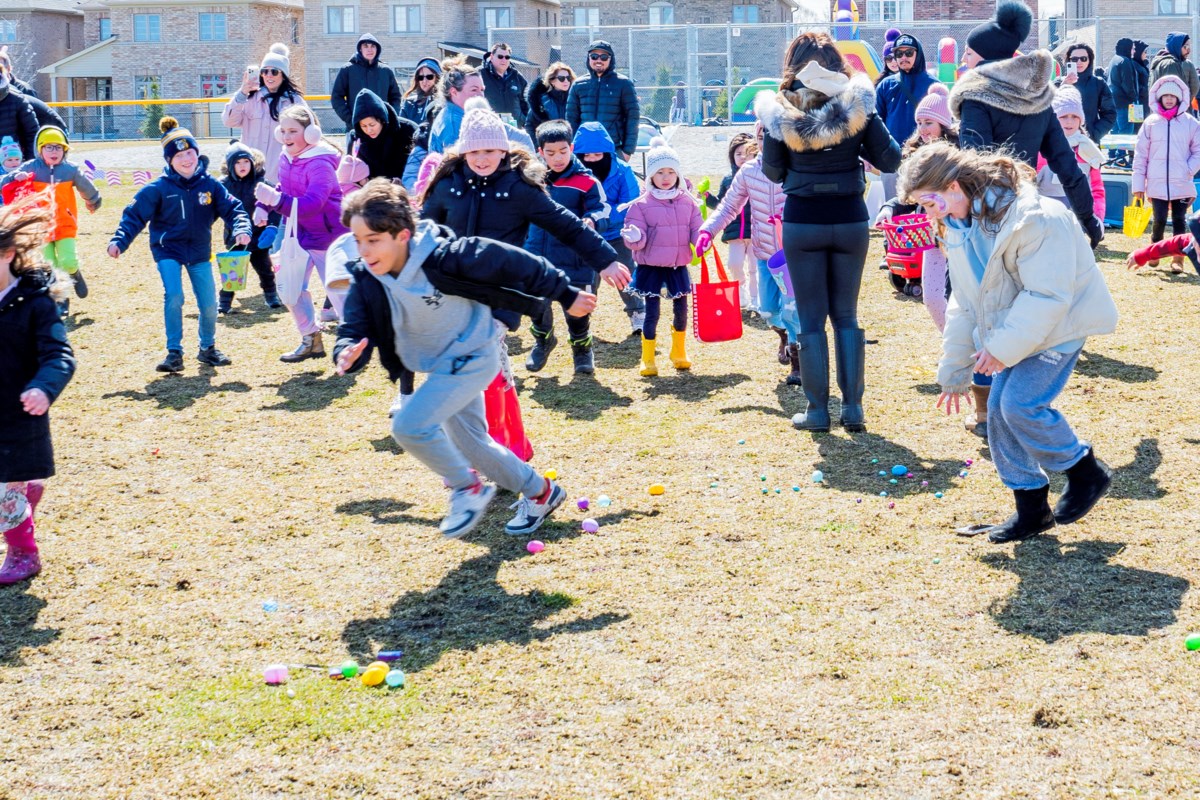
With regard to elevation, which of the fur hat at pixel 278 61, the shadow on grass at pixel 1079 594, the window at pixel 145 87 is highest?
the window at pixel 145 87

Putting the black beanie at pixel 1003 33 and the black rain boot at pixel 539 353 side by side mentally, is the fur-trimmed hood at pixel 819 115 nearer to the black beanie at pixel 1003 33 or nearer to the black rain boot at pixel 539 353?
the black beanie at pixel 1003 33

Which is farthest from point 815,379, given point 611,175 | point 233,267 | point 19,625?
point 233,267

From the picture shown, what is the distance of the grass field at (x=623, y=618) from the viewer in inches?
161

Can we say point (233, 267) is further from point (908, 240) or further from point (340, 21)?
point (340, 21)

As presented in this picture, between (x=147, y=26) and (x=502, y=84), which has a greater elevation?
(x=147, y=26)

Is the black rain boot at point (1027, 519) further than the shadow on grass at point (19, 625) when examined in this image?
Yes

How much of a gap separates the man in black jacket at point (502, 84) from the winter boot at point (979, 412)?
302 inches

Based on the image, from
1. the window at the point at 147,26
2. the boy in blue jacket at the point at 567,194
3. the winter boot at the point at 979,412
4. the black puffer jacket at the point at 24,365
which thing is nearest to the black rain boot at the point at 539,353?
the boy in blue jacket at the point at 567,194

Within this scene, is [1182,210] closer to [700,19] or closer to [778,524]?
[778,524]

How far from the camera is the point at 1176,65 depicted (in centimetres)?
1600

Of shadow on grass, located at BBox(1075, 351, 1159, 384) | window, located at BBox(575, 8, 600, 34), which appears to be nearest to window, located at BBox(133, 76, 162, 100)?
window, located at BBox(575, 8, 600, 34)

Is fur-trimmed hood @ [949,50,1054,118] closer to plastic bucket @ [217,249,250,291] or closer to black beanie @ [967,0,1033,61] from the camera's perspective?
black beanie @ [967,0,1033,61]

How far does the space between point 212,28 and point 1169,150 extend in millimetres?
62004

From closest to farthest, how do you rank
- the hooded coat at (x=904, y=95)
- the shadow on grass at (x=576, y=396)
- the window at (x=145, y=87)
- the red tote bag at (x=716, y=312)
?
the shadow on grass at (x=576, y=396) → the red tote bag at (x=716, y=312) → the hooded coat at (x=904, y=95) → the window at (x=145, y=87)
